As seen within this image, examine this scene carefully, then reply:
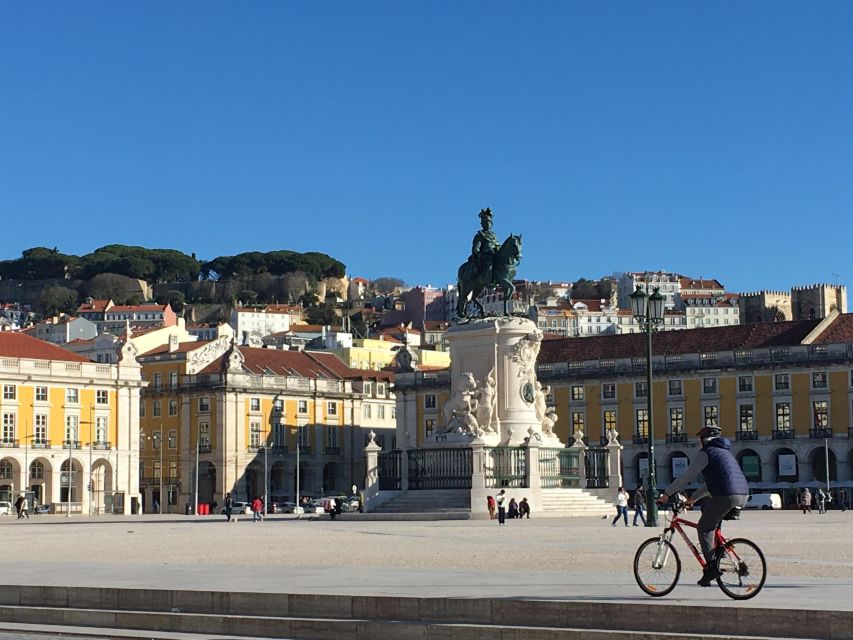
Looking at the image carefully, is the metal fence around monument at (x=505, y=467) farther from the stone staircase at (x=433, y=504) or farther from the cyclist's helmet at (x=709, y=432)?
the cyclist's helmet at (x=709, y=432)

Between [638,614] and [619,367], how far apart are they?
76560 mm

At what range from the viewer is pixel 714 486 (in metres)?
14.4

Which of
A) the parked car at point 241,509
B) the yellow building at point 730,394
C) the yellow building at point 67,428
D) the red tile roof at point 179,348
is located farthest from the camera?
the red tile roof at point 179,348

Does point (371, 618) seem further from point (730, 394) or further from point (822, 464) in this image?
point (730, 394)

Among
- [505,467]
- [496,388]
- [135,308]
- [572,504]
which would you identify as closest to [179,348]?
[496,388]

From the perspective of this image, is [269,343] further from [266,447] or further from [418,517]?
[418,517]

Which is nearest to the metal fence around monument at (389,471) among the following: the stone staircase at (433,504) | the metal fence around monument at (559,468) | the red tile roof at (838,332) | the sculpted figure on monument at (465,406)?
the stone staircase at (433,504)

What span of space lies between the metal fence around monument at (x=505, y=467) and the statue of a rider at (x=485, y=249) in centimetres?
622

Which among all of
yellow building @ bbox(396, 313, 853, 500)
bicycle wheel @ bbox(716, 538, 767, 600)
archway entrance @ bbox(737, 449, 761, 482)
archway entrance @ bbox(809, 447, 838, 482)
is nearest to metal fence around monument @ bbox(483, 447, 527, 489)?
bicycle wheel @ bbox(716, 538, 767, 600)

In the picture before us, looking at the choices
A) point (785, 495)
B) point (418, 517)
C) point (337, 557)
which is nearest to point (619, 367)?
point (785, 495)

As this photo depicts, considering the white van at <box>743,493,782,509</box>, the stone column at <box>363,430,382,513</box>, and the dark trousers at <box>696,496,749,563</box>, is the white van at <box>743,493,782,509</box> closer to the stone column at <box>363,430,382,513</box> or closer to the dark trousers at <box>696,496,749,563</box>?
the stone column at <box>363,430,382,513</box>

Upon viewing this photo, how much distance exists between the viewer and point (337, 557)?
952 inches

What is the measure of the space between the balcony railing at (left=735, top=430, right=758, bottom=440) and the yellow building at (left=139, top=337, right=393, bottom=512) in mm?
24341

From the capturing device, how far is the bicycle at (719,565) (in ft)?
46.5
